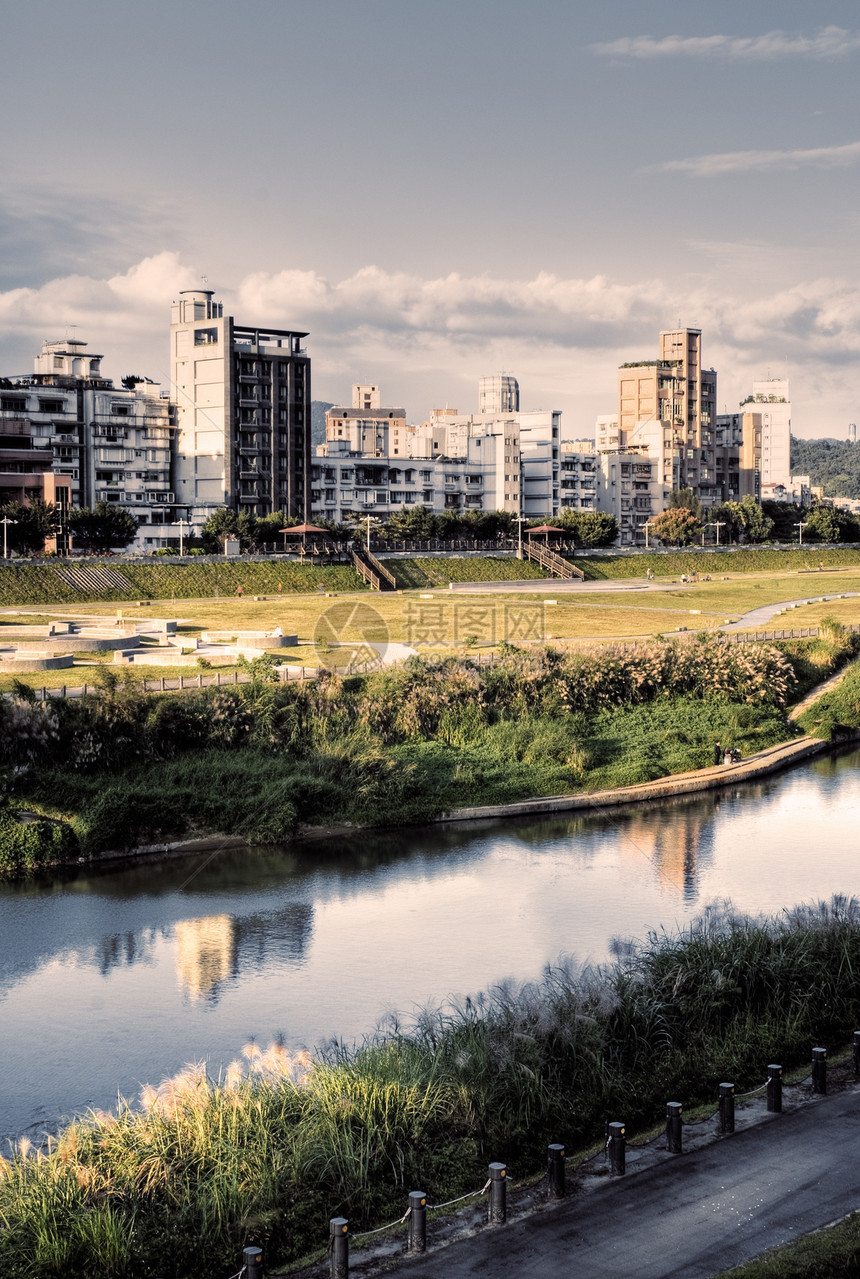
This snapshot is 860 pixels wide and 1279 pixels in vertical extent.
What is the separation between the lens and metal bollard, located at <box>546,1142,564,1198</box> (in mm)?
15242

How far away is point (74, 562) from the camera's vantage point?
80.9m

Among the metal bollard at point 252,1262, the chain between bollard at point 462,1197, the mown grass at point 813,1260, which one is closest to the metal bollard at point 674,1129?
the chain between bollard at point 462,1197

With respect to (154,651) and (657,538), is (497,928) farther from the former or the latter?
(657,538)

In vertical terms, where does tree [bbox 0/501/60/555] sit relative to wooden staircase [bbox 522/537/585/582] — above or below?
above

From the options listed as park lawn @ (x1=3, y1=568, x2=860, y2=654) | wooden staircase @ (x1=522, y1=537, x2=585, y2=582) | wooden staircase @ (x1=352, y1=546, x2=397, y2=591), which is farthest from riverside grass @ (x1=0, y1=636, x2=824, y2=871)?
wooden staircase @ (x1=522, y1=537, x2=585, y2=582)

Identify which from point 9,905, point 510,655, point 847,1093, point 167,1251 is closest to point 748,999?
point 847,1093

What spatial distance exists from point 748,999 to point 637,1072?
9.18ft

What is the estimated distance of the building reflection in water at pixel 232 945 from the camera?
25.0 metres

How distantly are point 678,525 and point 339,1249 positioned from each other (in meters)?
118

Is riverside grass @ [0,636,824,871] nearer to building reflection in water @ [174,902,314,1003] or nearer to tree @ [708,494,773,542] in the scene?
building reflection in water @ [174,902,314,1003]

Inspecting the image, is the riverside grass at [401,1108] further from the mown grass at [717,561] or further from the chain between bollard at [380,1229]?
the mown grass at [717,561]

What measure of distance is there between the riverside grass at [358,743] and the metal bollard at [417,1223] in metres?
21.2

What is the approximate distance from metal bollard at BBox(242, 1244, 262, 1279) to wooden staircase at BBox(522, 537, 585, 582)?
90703mm

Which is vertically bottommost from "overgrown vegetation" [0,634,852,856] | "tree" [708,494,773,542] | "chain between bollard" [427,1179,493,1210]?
"chain between bollard" [427,1179,493,1210]
